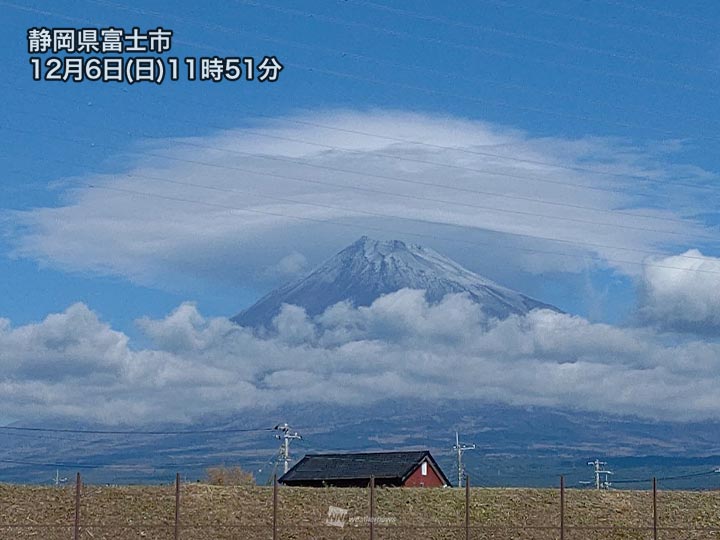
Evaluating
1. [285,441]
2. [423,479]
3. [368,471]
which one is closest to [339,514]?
[368,471]

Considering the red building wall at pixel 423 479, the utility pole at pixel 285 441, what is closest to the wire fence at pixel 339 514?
the red building wall at pixel 423 479

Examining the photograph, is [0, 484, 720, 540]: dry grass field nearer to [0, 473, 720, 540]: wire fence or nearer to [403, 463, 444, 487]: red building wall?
[0, 473, 720, 540]: wire fence

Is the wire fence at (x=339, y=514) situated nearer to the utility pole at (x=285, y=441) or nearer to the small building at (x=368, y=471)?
Result: the small building at (x=368, y=471)

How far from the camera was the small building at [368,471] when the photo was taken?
7850 cm

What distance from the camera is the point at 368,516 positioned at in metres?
44.9

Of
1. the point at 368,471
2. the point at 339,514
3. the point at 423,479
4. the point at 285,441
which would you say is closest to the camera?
the point at 339,514

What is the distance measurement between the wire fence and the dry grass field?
0.04 metres

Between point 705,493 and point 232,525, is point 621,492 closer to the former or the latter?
point 705,493

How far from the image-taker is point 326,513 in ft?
147

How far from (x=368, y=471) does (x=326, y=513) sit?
116 ft

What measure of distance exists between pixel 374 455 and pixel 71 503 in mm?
41793

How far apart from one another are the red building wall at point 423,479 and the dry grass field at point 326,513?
97.1 ft

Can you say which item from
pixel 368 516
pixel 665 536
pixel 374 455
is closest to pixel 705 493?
pixel 665 536

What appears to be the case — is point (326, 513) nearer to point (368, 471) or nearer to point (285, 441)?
point (368, 471)
